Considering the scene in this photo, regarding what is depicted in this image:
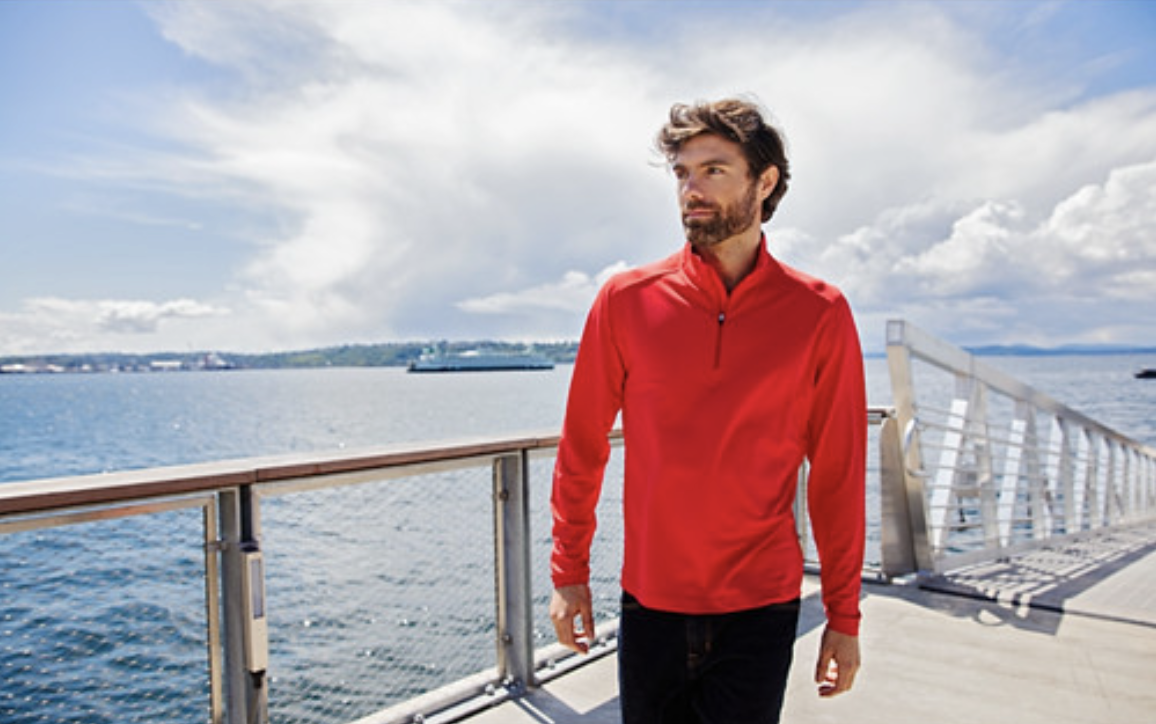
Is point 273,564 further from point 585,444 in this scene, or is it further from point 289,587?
point 585,444

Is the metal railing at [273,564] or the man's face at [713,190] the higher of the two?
the man's face at [713,190]

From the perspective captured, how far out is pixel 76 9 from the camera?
2114 centimetres

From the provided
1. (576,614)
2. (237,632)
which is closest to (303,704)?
(237,632)

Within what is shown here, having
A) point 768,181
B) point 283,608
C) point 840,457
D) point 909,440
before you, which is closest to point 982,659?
point 909,440

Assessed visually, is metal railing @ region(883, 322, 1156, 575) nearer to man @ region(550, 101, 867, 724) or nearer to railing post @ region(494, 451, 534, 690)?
railing post @ region(494, 451, 534, 690)

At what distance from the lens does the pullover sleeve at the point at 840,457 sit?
158cm

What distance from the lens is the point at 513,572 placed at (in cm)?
334

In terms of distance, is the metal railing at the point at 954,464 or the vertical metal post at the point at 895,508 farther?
the vertical metal post at the point at 895,508

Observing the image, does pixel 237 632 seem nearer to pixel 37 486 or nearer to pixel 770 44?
pixel 37 486

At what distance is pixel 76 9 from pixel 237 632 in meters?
23.3

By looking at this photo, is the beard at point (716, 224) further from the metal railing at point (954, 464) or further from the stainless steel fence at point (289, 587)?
the metal railing at point (954, 464)

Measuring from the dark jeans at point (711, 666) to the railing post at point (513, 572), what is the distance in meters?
1.78

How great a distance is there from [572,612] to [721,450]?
16.7 inches

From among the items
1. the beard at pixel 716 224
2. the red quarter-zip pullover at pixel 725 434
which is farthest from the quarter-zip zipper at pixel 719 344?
the beard at pixel 716 224
